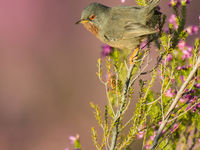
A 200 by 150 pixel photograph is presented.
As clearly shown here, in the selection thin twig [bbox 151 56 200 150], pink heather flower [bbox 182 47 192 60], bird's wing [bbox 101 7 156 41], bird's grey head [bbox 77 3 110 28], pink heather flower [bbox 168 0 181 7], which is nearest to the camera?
thin twig [bbox 151 56 200 150]

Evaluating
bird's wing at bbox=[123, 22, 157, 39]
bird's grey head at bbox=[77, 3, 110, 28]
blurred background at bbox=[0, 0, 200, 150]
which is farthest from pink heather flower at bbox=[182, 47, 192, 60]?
blurred background at bbox=[0, 0, 200, 150]

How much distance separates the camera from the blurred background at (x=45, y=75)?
10.3 m

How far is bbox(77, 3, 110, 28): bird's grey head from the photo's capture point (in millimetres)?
4578

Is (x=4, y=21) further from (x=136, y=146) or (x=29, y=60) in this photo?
(x=136, y=146)

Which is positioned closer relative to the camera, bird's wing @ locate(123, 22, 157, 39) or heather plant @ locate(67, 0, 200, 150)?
heather plant @ locate(67, 0, 200, 150)

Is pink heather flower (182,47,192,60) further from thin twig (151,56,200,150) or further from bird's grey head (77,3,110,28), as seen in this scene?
bird's grey head (77,3,110,28)

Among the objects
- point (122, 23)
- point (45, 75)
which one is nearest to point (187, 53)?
point (122, 23)

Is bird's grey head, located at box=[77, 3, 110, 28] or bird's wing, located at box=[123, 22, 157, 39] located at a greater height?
bird's grey head, located at box=[77, 3, 110, 28]

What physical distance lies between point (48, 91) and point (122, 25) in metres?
6.82

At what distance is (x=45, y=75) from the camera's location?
→ 11.4 metres

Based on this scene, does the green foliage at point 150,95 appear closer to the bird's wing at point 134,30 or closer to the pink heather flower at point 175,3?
the pink heather flower at point 175,3

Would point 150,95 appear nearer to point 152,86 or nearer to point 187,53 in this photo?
point 152,86

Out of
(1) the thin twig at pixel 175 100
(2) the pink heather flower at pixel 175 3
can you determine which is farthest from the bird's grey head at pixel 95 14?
(1) the thin twig at pixel 175 100

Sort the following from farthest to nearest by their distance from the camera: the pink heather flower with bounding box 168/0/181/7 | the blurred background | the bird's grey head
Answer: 1. the blurred background
2. the bird's grey head
3. the pink heather flower with bounding box 168/0/181/7
